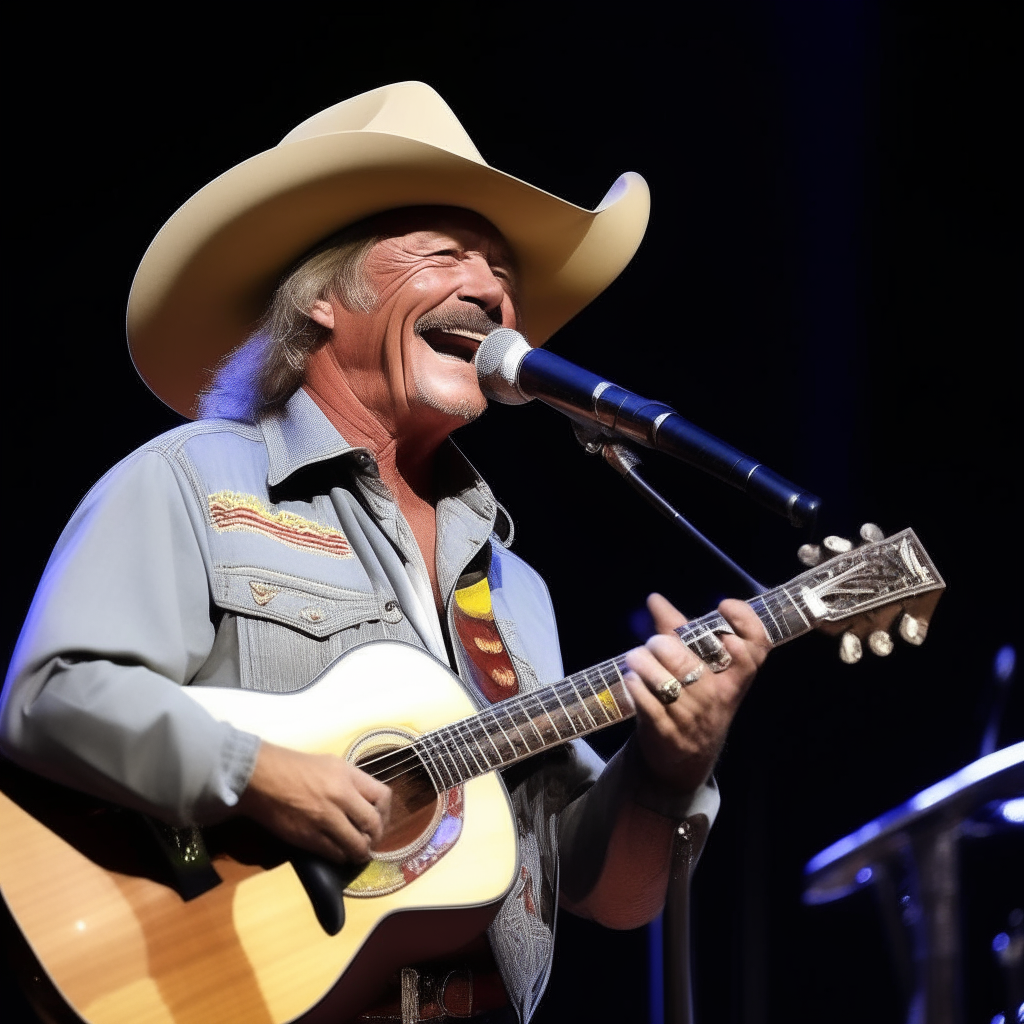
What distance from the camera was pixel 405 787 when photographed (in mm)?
2234

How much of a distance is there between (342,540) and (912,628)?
1.16 meters

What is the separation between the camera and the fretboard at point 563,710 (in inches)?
89.6

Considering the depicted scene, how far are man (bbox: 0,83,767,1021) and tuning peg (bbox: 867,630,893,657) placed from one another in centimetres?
21

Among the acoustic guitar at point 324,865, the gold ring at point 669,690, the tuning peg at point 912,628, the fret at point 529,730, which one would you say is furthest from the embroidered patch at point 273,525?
the tuning peg at point 912,628

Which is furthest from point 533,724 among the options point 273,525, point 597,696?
point 273,525

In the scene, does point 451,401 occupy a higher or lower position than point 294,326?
lower

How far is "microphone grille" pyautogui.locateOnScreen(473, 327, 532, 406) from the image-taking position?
2.48m

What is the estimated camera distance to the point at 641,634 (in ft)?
15.8

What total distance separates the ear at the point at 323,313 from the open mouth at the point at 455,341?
9.5 inches

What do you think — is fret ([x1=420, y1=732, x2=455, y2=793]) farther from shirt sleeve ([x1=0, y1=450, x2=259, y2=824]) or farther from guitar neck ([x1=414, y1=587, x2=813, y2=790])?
shirt sleeve ([x1=0, y1=450, x2=259, y2=824])

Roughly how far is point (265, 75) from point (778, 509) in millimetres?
2930

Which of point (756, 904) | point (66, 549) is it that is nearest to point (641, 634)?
point (756, 904)

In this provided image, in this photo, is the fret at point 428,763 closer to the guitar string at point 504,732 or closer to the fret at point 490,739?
the guitar string at point 504,732

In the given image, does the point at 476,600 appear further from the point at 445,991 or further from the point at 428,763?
the point at 445,991
